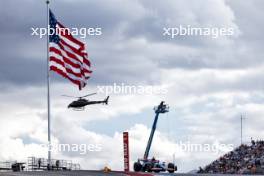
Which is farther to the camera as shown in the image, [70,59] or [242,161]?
[242,161]

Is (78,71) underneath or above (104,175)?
above

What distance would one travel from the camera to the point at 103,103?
60188mm

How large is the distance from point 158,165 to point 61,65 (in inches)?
556

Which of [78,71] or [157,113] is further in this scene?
[157,113]

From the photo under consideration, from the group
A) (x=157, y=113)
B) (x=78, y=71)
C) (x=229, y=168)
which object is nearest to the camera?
(x=78, y=71)

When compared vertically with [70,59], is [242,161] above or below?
below

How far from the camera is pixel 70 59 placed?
47.3 metres

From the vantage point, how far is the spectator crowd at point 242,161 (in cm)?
5941

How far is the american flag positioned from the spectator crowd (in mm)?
17367

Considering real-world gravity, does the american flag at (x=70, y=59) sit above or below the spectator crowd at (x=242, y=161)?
above

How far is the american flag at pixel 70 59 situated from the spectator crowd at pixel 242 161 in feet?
57.0

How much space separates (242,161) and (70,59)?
81.5ft

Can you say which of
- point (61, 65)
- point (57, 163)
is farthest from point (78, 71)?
point (57, 163)

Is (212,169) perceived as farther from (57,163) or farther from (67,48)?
(67,48)
